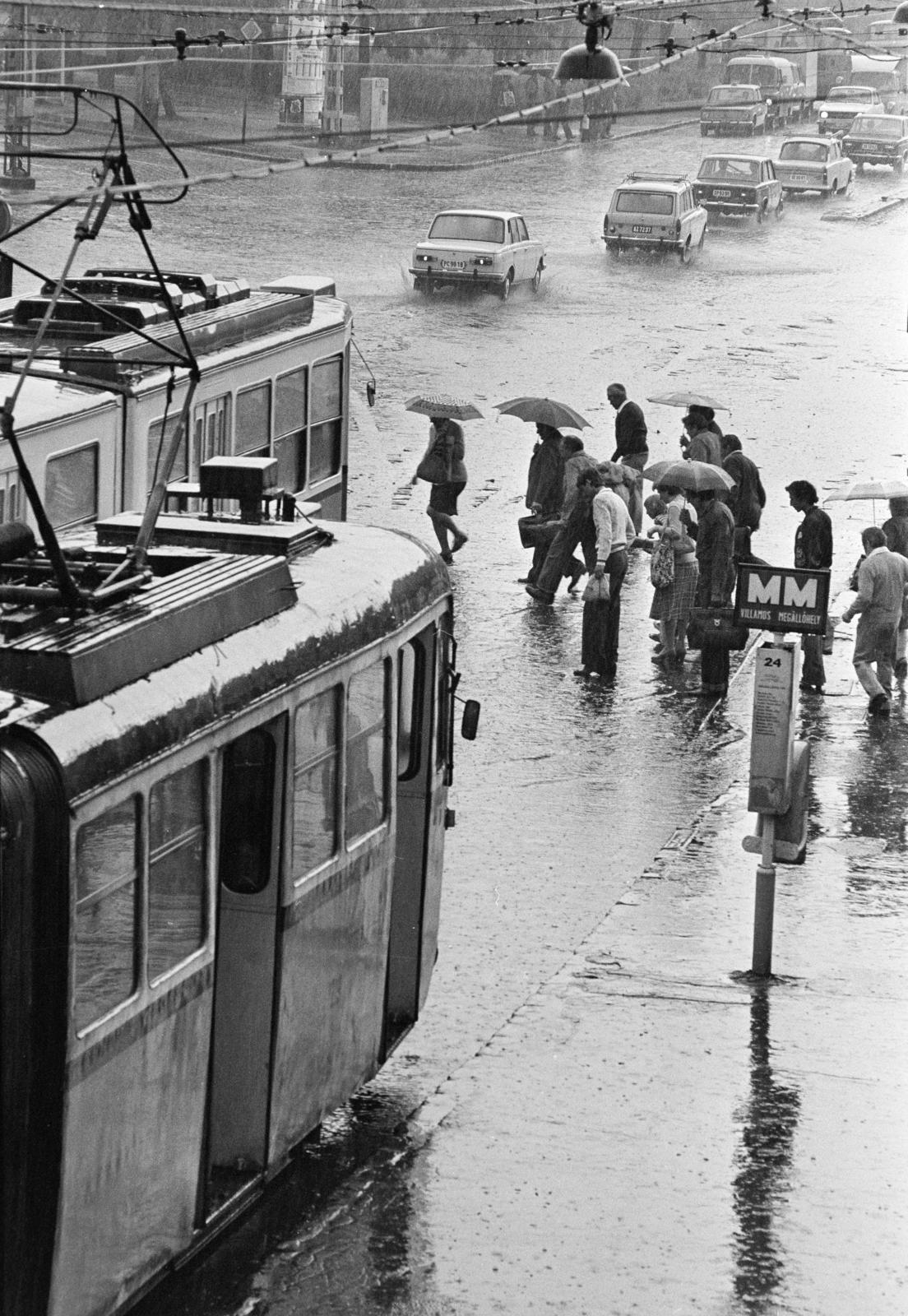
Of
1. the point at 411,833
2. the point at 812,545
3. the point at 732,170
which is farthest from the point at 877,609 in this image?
the point at 732,170

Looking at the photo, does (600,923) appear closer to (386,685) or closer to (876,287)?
(386,685)

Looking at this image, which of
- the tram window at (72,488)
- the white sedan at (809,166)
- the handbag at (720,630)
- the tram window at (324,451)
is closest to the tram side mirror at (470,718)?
the tram window at (72,488)

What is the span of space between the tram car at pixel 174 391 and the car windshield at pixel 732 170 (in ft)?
90.8

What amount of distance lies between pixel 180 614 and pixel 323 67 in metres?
45.3

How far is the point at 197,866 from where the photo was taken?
Result: 6.61m

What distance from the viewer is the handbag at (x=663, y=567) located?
52.9 ft

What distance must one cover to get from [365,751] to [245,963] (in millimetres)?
1011

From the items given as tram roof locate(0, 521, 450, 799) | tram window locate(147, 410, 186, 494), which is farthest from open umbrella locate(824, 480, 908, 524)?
tram roof locate(0, 521, 450, 799)

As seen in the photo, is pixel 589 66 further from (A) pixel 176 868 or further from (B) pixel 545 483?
(A) pixel 176 868

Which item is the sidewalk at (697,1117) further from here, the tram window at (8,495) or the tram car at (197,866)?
the tram window at (8,495)

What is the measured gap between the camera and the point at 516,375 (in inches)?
1102

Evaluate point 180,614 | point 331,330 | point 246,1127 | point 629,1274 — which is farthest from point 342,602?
point 331,330

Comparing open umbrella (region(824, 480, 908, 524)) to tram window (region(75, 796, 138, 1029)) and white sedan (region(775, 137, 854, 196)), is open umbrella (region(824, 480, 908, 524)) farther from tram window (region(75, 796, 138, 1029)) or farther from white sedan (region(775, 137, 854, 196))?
white sedan (region(775, 137, 854, 196))

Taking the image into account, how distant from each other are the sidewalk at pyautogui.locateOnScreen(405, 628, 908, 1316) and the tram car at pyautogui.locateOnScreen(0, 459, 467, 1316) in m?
0.63
